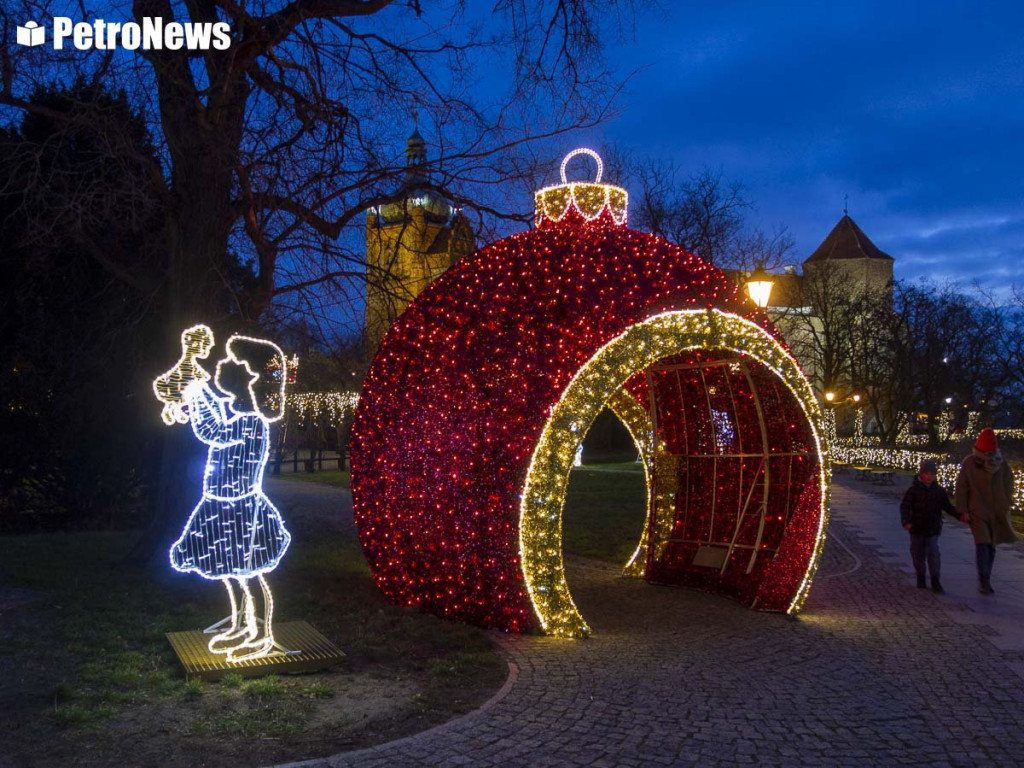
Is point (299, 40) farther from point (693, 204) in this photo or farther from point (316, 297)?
point (693, 204)

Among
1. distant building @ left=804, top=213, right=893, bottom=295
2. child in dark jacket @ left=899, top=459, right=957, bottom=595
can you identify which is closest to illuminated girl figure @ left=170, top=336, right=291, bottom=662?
child in dark jacket @ left=899, top=459, right=957, bottom=595

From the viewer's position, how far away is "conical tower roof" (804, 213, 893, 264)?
7750cm

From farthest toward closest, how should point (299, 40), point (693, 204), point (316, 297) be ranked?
point (693, 204) → point (316, 297) → point (299, 40)

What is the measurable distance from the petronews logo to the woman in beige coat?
32.2ft

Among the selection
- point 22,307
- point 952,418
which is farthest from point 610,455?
point 22,307

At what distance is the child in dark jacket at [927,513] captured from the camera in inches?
448

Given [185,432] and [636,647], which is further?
[185,432]

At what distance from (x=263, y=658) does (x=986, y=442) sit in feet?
28.5

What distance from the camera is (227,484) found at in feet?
25.2

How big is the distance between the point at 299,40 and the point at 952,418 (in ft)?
170

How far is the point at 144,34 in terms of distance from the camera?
429 inches

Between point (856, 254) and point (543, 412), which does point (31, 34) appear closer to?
point (543, 412)

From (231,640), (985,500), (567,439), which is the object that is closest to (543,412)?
(567,439)

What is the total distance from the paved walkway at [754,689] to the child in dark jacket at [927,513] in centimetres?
42
